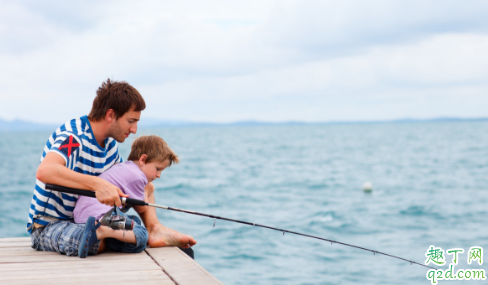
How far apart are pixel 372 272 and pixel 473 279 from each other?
148 centimetres

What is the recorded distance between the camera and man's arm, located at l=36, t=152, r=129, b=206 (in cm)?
267

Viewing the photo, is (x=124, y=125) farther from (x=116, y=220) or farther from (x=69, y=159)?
(x=116, y=220)

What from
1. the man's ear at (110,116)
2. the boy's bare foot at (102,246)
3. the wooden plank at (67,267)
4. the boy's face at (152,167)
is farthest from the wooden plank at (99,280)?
the man's ear at (110,116)

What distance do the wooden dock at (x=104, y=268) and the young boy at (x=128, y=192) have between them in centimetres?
8

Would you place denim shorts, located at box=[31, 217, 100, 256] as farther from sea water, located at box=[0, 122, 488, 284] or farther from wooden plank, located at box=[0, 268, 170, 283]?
sea water, located at box=[0, 122, 488, 284]

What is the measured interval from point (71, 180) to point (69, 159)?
169mm

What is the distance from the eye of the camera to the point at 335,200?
15.2 meters

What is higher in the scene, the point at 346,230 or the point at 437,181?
the point at 437,181

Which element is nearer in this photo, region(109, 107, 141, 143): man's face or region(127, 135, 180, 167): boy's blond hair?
region(109, 107, 141, 143): man's face

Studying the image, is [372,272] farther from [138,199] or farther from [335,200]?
[335,200]

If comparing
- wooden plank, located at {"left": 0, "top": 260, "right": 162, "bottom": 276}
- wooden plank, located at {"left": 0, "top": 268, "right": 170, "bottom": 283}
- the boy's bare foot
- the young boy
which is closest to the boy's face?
the young boy

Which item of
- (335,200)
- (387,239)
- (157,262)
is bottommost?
(157,262)

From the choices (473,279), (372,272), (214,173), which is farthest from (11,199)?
(473,279)

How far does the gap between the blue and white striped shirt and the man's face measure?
0.45 feet
